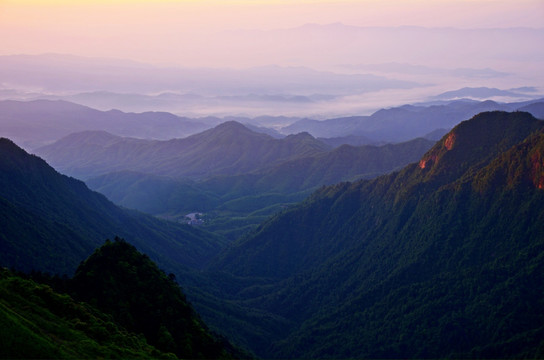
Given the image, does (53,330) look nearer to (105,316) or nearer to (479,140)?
(105,316)

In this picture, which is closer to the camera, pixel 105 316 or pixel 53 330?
pixel 53 330

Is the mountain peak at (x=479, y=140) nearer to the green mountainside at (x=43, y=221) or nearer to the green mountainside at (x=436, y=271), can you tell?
the green mountainside at (x=436, y=271)

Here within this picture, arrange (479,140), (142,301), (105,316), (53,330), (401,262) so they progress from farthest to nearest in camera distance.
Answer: (479,140), (401,262), (142,301), (105,316), (53,330)

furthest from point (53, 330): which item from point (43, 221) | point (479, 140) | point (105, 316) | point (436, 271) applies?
point (479, 140)

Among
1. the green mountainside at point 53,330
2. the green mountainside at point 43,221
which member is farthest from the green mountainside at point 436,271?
the green mountainside at point 53,330

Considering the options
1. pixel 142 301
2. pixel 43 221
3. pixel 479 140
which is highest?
pixel 479 140

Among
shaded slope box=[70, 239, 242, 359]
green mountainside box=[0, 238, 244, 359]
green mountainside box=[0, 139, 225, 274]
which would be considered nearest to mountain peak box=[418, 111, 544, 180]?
green mountainside box=[0, 139, 225, 274]

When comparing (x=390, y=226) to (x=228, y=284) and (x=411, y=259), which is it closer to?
(x=411, y=259)

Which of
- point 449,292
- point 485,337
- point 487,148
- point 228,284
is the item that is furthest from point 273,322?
point 487,148

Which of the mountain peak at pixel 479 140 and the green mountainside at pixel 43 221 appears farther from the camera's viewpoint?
the mountain peak at pixel 479 140
